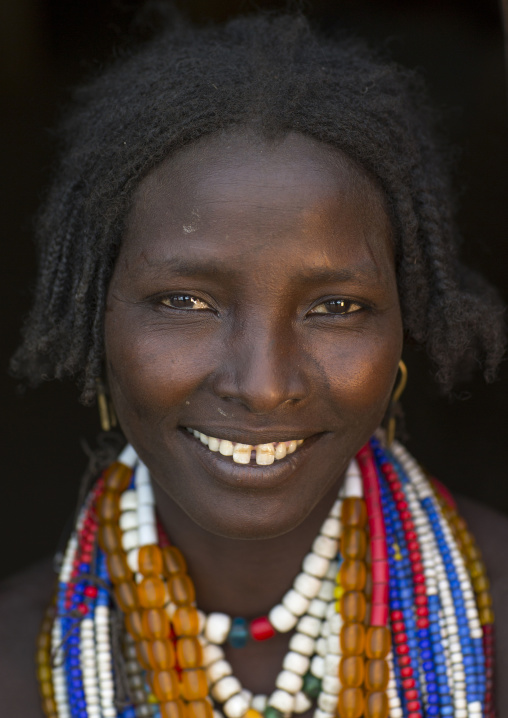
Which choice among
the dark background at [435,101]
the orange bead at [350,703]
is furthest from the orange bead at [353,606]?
the dark background at [435,101]

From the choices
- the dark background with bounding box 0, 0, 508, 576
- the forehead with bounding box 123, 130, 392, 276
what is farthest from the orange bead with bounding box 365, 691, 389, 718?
the dark background with bounding box 0, 0, 508, 576

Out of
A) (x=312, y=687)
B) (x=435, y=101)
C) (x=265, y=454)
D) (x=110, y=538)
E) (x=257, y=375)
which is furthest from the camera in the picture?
(x=435, y=101)

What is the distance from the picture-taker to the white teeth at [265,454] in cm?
176

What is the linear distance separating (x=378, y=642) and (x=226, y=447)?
624 mm

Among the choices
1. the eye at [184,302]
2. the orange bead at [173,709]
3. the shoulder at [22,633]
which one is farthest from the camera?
the shoulder at [22,633]

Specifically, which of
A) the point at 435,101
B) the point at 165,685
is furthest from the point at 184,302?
the point at 435,101

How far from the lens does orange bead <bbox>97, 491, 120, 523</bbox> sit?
2160mm

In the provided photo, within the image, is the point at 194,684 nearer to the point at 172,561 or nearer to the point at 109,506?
the point at 172,561

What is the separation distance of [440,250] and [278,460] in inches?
24.6

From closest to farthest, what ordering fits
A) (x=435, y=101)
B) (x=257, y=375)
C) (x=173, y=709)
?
(x=257, y=375)
(x=173, y=709)
(x=435, y=101)

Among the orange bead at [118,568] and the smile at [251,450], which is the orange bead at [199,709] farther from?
the smile at [251,450]

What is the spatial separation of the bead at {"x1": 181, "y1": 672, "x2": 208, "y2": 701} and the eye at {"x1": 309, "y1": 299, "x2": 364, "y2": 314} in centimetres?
90

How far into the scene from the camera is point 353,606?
199cm

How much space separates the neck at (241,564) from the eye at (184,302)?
58 centimetres
